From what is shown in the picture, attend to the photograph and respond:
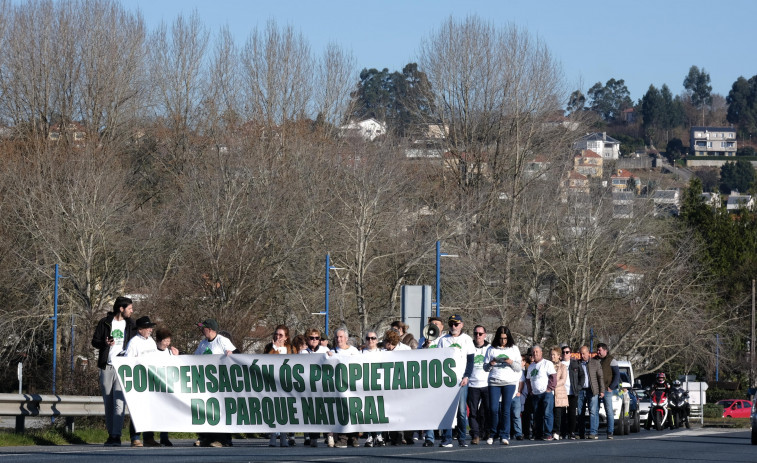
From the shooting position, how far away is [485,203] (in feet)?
198

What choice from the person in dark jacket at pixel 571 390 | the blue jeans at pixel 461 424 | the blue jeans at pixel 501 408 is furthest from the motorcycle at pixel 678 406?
the blue jeans at pixel 501 408

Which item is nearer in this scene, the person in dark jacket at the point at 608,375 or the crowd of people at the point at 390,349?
the crowd of people at the point at 390,349

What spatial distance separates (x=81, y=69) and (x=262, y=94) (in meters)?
9.31

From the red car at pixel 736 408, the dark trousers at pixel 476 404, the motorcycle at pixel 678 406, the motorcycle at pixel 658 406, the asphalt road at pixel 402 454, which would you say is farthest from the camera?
the red car at pixel 736 408

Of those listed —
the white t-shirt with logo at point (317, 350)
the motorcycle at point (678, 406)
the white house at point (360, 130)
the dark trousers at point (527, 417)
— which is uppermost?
the white house at point (360, 130)

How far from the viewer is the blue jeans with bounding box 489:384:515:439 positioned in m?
17.9

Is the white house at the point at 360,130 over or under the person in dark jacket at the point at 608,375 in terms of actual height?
over

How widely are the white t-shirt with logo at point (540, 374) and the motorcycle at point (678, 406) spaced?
1340cm

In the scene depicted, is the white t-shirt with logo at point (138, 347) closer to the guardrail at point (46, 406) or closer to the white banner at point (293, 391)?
the white banner at point (293, 391)

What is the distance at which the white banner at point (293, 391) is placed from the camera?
53.9ft

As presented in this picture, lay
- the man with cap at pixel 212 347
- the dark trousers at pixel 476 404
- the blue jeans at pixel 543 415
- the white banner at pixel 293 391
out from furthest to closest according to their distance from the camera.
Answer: the blue jeans at pixel 543 415 → the dark trousers at pixel 476 404 → the man with cap at pixel 212 347 → the white banner at pixel 293 391

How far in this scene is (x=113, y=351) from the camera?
54.3 ft

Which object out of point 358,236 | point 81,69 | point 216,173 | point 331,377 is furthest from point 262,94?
point 331,377

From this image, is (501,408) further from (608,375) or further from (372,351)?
(608,375)
